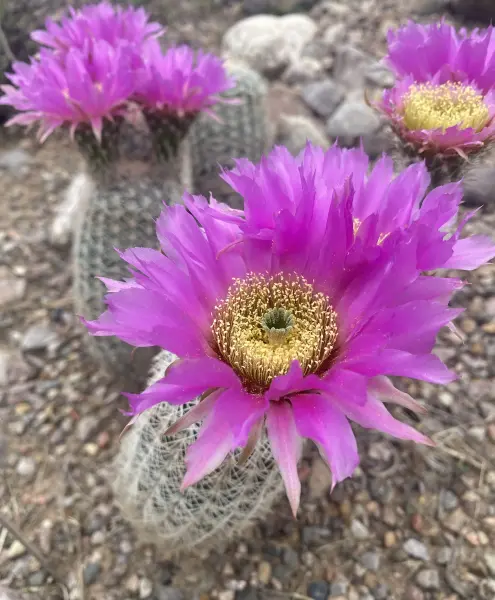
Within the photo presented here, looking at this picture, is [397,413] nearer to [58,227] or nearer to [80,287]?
[80,287]

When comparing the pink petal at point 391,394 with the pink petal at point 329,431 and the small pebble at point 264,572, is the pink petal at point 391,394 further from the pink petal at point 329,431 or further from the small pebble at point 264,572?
the small pebble at point 264,572

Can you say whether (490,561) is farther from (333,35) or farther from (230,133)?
(333,35)

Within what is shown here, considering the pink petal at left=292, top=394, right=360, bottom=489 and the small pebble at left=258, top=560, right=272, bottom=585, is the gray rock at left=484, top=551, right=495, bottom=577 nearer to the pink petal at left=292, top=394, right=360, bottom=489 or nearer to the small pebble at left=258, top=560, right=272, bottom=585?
the small pebble at left=258, top=560, right=272, bottom=585

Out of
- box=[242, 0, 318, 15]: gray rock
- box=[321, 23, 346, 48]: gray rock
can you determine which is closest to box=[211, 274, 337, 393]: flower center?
box=[321, 23, 346, 48]: gray rock

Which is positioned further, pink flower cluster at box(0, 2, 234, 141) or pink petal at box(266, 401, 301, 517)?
pink flower cluster at box(0, 2, 234, 141)

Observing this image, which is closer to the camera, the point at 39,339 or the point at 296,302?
the point at 296,302

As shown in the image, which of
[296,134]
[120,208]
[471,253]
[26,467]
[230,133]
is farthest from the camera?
[296,134]

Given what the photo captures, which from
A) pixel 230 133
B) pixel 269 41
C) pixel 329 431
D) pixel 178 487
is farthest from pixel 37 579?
pixel 269 41
